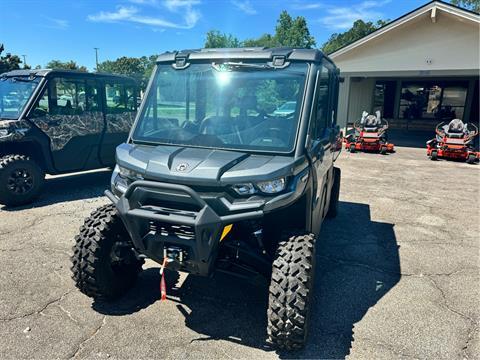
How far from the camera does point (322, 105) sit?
370cm

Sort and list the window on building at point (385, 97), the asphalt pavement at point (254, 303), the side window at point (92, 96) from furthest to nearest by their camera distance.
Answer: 1. the window on building at point (385, 97)
2. the side window at point (92, 96)
3. the asphalt pavement at point (254, 303)

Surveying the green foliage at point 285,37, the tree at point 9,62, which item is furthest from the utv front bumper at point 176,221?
the green foliage at point 285,37

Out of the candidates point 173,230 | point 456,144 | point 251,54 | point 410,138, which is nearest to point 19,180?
point 173,230

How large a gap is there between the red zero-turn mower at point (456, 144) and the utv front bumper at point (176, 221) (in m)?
11.3

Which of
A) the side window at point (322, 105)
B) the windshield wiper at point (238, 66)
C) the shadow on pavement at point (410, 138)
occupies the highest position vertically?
the windshield wiper at point (238, 66)

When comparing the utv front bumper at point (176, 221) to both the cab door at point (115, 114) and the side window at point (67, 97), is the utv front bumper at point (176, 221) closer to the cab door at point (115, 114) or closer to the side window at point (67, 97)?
the side window at point (67, 97)

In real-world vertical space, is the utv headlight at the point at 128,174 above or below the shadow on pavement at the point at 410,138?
above

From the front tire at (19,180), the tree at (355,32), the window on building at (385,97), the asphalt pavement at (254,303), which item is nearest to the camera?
the asphalt pavement at (254,303)

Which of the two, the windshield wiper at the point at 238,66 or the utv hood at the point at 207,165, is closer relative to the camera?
the utv hood at the point at 207,165

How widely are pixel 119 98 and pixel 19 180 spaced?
9.39 feet

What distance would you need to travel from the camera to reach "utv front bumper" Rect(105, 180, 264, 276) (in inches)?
104

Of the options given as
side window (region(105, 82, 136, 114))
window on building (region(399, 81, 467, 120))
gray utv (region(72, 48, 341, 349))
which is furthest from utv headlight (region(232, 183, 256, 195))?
window on building (region(399, 81, 467, 120))

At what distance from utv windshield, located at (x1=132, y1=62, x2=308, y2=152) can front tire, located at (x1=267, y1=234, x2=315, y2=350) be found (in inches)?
35.4

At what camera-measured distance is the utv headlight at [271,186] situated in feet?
8.86
